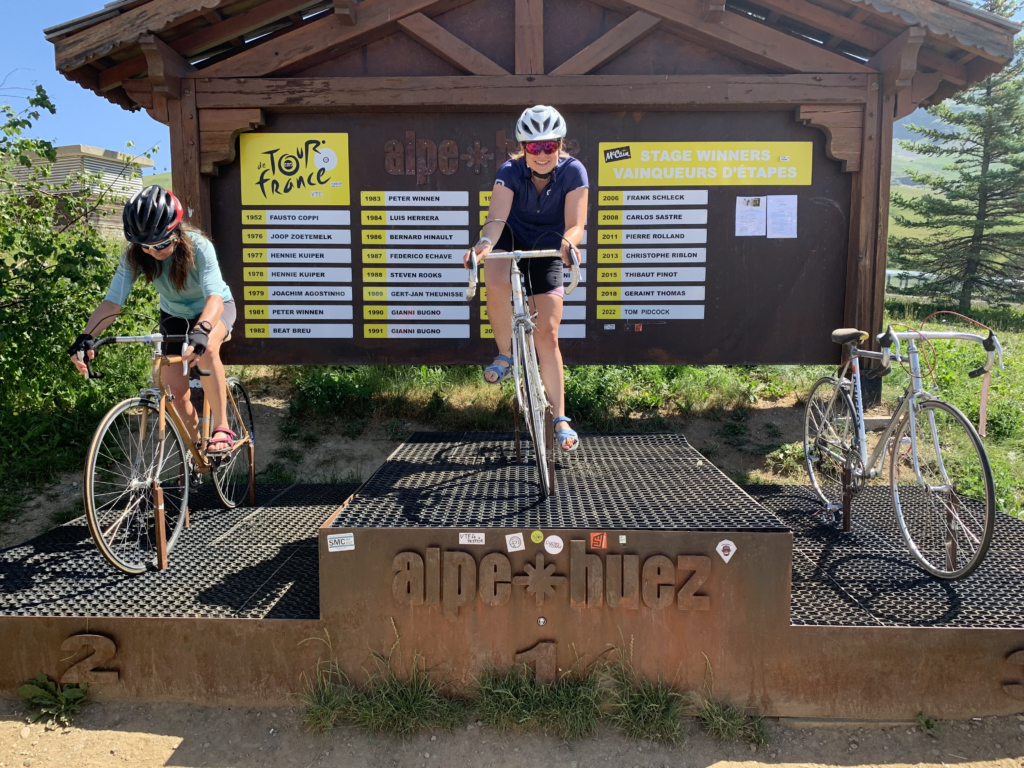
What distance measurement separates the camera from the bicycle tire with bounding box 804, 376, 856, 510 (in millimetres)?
4352

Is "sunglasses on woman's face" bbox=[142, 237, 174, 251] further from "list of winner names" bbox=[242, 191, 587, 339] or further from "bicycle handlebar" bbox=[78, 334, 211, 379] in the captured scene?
"list of winner names" bbox=[242, 191, 587, 339]

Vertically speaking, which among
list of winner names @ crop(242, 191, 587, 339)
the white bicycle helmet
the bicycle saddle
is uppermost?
the white bicycle helmet

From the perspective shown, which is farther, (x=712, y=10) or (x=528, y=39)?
(x=528, y=39)

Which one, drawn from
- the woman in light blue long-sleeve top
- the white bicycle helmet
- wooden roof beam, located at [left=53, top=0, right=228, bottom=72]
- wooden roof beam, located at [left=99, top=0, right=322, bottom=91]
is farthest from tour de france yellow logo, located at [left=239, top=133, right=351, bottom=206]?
the white bicycle helmet

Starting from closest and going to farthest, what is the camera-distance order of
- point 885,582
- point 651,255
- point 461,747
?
point 461,747 → point 885,582 → point 651,255

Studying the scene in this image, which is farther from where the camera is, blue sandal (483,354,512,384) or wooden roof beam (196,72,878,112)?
wooden roof beam (196,72,878,112)

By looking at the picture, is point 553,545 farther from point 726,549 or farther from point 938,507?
point 938,507

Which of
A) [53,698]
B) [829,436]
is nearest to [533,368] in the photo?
[829,436]

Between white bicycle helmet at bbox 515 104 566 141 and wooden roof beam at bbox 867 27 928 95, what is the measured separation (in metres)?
3.35

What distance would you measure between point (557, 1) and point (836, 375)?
3.83 m

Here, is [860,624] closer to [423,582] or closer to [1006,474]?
[423,582]

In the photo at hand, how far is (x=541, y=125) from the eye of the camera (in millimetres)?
3967

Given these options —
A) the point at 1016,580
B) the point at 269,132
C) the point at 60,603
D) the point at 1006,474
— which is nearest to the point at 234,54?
the point at 269,132

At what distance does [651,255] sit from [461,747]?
437cm
